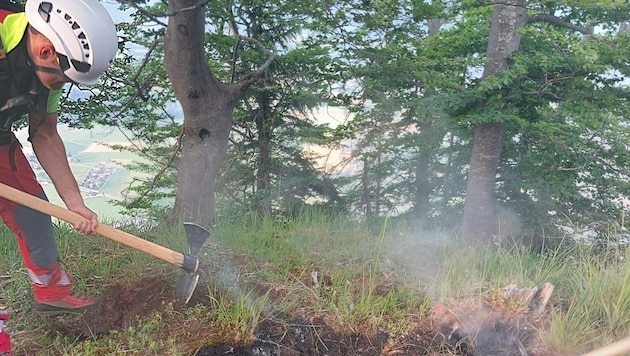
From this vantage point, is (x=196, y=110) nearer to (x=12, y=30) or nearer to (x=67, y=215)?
(x=67, y=215)

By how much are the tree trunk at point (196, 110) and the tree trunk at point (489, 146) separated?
3.55m

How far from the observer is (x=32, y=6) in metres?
1.99

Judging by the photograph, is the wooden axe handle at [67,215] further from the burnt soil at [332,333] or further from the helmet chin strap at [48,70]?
the helmet chin strap at [48,70]

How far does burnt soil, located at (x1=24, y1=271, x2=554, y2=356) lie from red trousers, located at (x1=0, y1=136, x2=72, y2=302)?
0.66ft

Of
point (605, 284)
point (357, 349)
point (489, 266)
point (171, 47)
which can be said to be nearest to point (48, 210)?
point (357, 349)

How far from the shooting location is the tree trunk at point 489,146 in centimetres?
595

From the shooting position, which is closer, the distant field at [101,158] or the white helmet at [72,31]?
the white helmet at [72,31]

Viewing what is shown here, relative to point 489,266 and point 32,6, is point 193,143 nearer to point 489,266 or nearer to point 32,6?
point 32,6

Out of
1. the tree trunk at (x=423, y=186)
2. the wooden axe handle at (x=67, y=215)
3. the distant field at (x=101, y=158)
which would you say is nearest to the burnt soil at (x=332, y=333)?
the wooden axe handle at (x=67, y=215)

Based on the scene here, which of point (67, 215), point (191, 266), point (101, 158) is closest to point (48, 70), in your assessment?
point (67, 215)

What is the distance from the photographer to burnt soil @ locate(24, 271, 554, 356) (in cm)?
248

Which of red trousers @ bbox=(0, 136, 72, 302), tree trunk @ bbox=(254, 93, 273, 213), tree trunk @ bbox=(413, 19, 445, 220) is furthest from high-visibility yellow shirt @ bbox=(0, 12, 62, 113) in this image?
tree trunk @ bbox=(413, 19, 445, 220)

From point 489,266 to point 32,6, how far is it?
2.95 m

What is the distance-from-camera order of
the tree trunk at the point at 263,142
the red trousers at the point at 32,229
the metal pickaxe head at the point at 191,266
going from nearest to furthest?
the red trousers at the point at 32,229 → the metal pickaxe head at the point at 191,266 → the tree trunk at the point at 263,142
